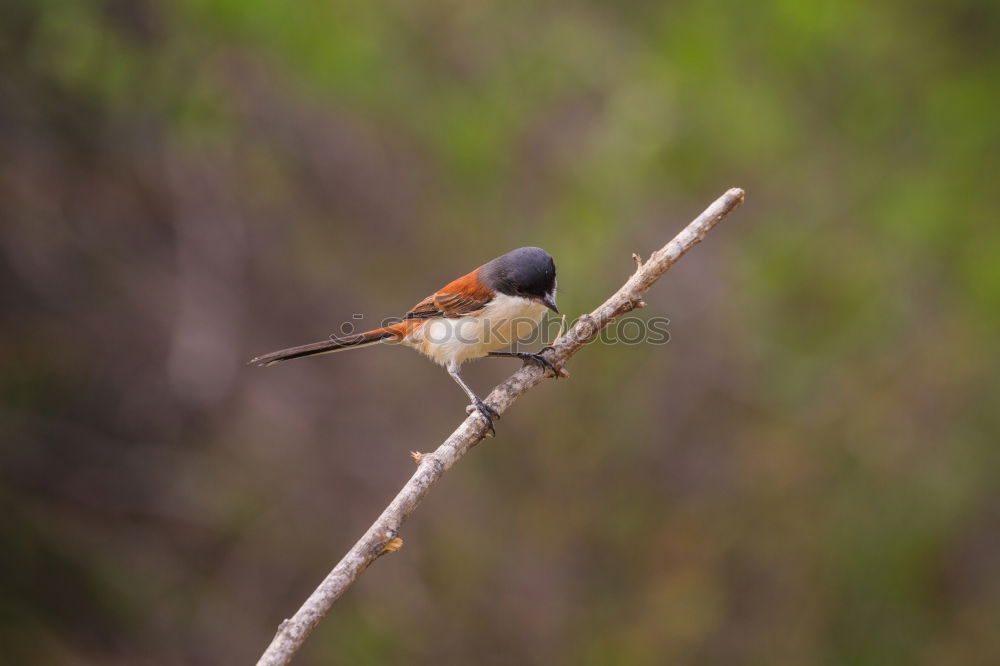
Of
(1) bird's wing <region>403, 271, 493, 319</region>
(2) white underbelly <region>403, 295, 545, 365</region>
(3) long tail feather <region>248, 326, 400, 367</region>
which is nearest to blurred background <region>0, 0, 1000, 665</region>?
(3) long tail feather <region>248, 326, 400, 367</region>

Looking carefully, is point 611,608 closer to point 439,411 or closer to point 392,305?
point 439,411

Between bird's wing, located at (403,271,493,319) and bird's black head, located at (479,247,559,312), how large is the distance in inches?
5.8

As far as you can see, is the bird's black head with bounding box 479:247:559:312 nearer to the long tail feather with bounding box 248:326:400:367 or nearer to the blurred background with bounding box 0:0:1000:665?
the long tail feather with bounding box 248:326:400:367

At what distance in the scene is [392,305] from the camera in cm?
728

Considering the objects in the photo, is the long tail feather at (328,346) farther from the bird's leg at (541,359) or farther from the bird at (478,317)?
the bird's leg at (541,359)

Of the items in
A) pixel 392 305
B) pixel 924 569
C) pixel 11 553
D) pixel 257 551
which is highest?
pixel 392 305

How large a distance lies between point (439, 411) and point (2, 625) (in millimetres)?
3459

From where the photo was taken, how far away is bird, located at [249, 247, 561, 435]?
14.2 feet

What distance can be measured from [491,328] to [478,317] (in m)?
0.14

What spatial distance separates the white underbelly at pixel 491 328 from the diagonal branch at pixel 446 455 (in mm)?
713

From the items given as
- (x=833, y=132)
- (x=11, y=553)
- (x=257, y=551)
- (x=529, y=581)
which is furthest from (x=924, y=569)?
(x=11, y=553)

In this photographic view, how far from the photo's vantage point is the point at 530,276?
14.2 feet

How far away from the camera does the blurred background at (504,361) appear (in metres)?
6.04

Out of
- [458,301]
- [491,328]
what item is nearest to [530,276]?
[491,328]
